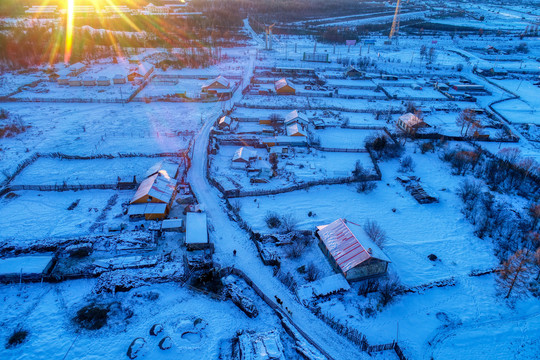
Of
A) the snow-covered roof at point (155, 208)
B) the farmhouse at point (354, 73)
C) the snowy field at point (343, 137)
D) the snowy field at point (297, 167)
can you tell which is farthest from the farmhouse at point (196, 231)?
the farmhouse at point (354, 73)

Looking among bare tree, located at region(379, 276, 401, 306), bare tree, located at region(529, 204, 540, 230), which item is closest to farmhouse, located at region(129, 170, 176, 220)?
bare tree, located at region(379, 276, 401, 306)

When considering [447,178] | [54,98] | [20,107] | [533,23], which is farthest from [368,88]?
[533,23]

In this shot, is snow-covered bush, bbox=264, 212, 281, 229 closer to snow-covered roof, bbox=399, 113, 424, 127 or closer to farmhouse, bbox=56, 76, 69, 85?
snow-covered roof, bbox=399, 113, 424, 127

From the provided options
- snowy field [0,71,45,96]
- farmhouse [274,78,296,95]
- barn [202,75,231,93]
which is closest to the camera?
snowy field [0,71,45,96]

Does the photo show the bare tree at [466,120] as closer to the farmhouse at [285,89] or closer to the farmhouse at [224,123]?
the farmhouse at [285,89]

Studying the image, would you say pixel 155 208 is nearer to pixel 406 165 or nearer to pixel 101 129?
pixel 101 129

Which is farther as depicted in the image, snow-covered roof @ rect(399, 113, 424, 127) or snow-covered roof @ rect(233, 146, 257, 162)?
snow-covered roof @ rect(399, 113, 424, 127)

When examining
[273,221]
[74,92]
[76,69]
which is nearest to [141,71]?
[76,69]

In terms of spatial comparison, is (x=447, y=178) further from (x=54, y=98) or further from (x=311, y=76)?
(x=54, y=98)
